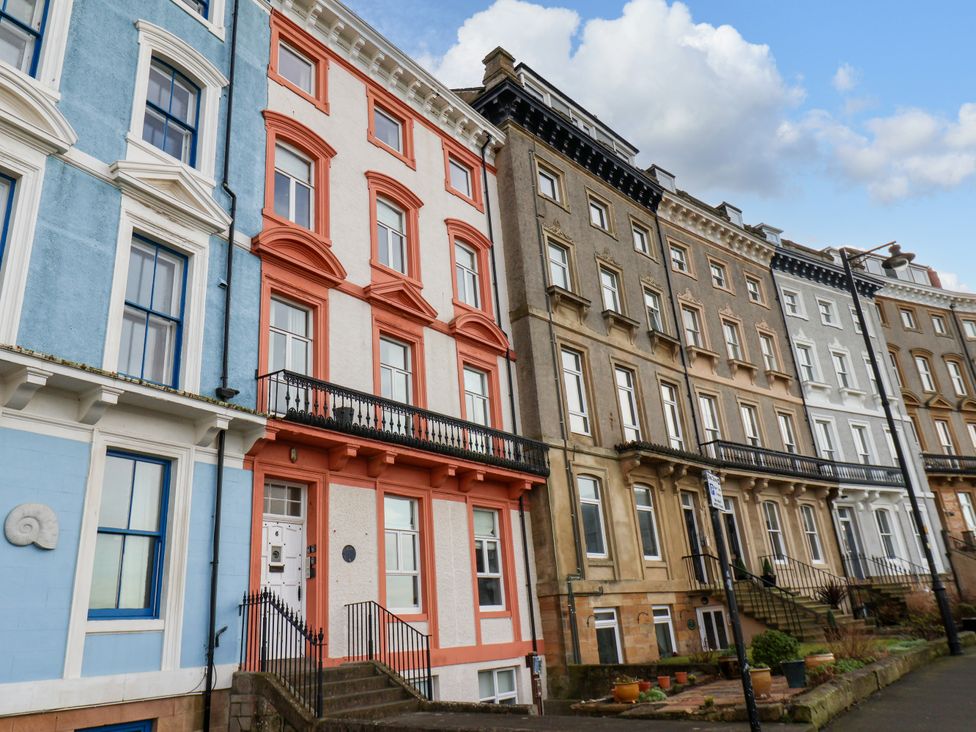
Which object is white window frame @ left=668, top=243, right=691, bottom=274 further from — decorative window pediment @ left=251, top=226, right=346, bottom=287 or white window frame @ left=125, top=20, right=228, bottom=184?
white window frame @ left=125, top=20, right=228, bottom=184

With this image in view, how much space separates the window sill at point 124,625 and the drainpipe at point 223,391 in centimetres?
79

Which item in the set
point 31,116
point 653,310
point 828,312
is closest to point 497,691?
point 31,116

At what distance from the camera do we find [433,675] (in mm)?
13445

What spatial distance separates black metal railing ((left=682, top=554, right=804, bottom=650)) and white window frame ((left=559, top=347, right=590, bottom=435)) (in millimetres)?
4703

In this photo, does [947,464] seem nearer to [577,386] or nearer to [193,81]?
[577,386]

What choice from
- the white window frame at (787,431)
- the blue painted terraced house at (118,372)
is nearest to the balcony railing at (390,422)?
the blue painted terraced house at (118,372)

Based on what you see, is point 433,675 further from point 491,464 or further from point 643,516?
→ point 643,516

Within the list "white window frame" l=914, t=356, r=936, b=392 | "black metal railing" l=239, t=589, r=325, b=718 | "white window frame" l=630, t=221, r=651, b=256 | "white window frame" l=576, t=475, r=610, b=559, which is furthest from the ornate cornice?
"white window frame" l=914, t=356, r=936, b=392

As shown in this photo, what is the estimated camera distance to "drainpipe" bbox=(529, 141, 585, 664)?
1604 centimetres

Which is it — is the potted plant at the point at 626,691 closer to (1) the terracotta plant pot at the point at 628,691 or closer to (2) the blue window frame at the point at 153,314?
(1) the terracotta plant pot at the point at 628,691

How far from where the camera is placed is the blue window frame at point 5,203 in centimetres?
959

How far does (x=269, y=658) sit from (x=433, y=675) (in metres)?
3.80

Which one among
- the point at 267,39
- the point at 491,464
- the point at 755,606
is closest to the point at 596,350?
the point at 491,464

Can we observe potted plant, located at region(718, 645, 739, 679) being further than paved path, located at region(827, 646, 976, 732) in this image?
Yes
